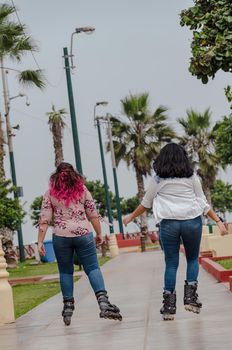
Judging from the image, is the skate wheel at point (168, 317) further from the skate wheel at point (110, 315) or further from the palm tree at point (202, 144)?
the palm tree at point (202, 144)

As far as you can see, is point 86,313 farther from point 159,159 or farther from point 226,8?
point 226,8

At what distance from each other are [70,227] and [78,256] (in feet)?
1.24

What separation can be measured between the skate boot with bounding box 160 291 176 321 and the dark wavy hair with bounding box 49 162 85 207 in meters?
1.46

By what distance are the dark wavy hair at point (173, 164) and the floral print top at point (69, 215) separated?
939 millimetres

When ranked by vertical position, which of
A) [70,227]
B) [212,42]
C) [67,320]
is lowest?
[67,320]

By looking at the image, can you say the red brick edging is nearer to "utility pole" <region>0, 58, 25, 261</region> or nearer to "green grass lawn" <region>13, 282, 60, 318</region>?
"green grass lawn" <region>13, 282, 60, 318</region>

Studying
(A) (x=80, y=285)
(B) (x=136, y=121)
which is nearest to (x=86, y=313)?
(A) (x=80, y=285)

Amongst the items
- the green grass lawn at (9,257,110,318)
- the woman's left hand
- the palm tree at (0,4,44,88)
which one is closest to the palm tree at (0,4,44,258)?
the palm tree at (0,4,44,88)

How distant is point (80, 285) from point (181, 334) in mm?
10255

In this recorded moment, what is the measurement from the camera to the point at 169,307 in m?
11.3

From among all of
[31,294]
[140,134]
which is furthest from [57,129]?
[31,294]

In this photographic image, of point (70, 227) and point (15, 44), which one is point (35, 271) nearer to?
point (15, 44)

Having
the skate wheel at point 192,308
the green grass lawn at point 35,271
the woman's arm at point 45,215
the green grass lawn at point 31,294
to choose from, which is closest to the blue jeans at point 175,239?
the skate wheel at point 192,308

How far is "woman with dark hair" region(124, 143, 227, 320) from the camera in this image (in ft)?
37.3
